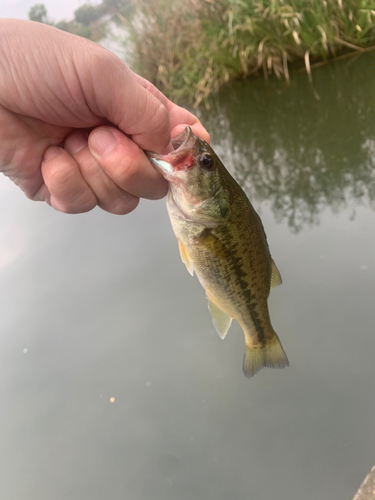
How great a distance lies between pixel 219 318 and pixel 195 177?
2.86 feet

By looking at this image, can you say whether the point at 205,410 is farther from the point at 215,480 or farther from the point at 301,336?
the point at 301,336

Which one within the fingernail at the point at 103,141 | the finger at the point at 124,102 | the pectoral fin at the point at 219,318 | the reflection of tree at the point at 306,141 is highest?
the finger at the point at 124,102

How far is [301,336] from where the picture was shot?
10.1ft

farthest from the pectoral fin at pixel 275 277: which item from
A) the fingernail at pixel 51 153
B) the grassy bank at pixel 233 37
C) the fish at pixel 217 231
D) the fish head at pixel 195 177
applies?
the grassy bank at pixel 233 37

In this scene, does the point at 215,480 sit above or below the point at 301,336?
below

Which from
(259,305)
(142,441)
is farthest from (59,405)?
(259,305)

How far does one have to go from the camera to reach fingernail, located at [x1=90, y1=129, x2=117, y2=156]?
4.73ft

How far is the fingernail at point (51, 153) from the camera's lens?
1.52 meters

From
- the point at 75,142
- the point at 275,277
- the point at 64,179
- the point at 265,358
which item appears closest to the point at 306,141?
the point at 275,277

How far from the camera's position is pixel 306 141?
498 cm

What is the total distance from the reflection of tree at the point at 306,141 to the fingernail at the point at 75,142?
9.23 ft

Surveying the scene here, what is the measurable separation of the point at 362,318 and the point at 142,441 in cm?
206

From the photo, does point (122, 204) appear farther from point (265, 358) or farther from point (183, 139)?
point (265, 358)

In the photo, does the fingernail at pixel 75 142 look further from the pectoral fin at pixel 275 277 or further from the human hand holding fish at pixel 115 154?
the pectoral fin at pixel 275 277
